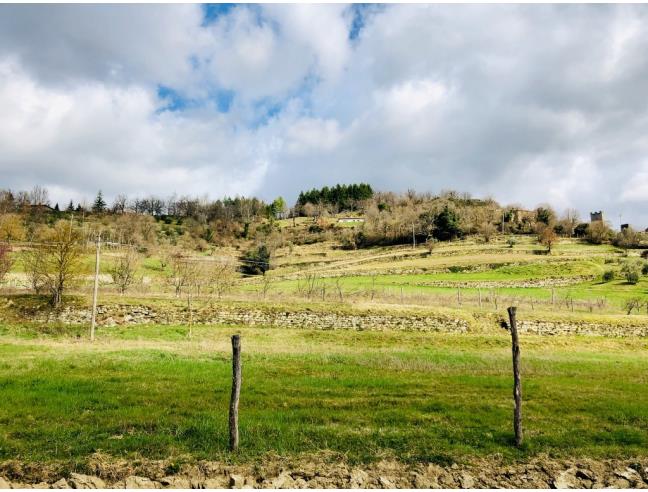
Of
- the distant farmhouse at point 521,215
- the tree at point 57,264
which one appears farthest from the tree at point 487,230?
the tree at point 57,264

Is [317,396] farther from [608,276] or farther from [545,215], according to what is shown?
[545,215]

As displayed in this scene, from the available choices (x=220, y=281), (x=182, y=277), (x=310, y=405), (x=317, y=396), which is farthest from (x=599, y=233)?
(x=310, y=405)

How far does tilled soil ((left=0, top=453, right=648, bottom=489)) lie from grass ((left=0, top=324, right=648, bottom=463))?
1.63 ft

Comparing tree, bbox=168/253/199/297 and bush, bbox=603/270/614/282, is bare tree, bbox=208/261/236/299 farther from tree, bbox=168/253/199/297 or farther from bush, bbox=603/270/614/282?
bush, bbox=603/270/614/282

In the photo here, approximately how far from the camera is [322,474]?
10.1 m

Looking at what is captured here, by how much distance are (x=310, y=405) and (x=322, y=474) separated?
17.9 feet

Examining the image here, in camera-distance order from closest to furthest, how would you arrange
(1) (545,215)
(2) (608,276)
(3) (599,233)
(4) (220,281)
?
(4) (220,281) → (2) (608,276) → (3) (599,233) → (1) (545,215)

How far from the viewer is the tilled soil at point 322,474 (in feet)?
31.3

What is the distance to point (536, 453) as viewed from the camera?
11.7 meters

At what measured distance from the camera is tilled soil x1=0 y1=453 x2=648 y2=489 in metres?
9.53

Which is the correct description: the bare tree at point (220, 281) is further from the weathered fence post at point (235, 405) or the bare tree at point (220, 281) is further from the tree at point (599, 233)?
the tree at point (599, 233)

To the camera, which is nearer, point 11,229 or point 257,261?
point 11,229

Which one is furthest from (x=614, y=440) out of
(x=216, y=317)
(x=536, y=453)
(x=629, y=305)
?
(x=629, y=305)

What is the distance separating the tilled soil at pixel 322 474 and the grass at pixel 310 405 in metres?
0.50
